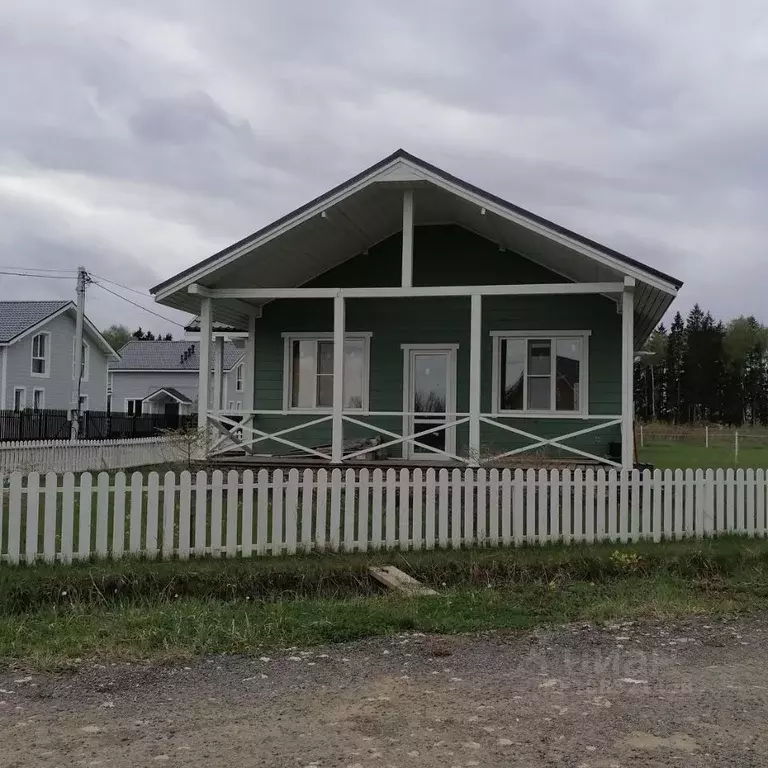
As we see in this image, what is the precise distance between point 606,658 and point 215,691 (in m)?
2.67

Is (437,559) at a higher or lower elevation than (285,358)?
lower

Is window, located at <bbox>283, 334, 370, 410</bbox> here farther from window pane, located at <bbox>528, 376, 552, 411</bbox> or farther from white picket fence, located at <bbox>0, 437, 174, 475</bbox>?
window pane, located at <bbox>528, 376, 552, 411</bbox>

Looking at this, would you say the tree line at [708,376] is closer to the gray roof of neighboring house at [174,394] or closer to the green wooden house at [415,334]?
the gray roof of neighboring house at [174,394]

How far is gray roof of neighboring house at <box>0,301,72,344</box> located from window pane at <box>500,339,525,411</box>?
28660mm

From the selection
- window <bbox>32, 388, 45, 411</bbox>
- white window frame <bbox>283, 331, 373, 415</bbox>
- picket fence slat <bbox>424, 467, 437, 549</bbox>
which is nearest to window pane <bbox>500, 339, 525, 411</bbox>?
white window frame <bbox>283, 331, 373, 415</bbox>

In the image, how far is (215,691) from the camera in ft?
16.1

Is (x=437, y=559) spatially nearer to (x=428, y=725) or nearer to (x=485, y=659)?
(x=485, y=659)

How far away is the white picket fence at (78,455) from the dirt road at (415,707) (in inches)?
431

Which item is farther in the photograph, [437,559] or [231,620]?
[437,559]

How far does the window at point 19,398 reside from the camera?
37.8 meters

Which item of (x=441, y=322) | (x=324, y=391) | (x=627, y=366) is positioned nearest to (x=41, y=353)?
(x=324, y=391)

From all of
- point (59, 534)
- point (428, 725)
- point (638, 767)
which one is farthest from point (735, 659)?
point (59, 534)

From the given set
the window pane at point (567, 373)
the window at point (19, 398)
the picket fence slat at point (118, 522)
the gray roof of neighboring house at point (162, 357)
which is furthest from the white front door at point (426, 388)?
the gray roof of neighboring house at point (162, 357)

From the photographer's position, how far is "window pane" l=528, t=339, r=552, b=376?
14477mm
